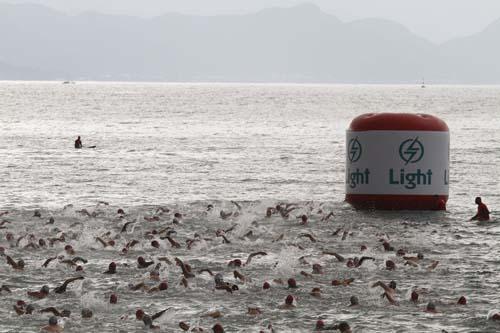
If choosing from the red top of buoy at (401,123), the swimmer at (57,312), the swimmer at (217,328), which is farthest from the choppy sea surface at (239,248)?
the red top of buoy at (401,123)

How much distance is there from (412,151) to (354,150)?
1854 mm

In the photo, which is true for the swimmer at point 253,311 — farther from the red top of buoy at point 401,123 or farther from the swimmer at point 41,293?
the red top of buoy at point 401,123

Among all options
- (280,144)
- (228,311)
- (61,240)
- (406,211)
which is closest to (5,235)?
(61,240)

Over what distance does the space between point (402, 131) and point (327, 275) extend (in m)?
10.6

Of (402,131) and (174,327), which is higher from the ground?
(402,131)

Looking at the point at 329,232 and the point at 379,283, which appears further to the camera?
the point at 329,232

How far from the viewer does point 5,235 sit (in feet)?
74.6

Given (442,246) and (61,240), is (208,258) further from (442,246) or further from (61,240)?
(442,246)

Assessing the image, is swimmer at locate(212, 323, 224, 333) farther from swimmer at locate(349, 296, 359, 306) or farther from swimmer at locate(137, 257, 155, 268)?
swimmer at locate(137, 257, 155, 268)

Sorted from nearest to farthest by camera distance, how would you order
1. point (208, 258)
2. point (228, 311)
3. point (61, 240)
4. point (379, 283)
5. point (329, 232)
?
point (228, 311)
point (379, 283)
point (208, 258)
point (61, 240)
point (329, 232)

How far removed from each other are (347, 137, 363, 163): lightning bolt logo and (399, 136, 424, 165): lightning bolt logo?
1335mm

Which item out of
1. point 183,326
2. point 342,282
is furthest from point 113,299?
point 342,282

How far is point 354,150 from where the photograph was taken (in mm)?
28203

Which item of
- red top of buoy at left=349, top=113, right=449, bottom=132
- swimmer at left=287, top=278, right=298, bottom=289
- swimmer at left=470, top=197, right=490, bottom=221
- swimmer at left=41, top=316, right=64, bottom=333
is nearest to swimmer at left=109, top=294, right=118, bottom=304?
swimmer at left=41, top=316, right=64, bottom=333
